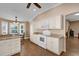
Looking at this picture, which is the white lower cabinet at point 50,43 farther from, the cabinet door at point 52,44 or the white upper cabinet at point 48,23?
the white upper cabinet at point 48,23

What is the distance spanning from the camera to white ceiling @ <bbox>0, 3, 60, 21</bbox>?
1.93 metres

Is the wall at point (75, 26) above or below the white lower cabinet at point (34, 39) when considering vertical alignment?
above

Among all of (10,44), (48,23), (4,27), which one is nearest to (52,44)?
(48,23)

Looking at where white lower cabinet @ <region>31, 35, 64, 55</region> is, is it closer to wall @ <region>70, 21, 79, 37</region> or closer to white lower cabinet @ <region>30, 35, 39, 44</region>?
white lower cabinet @ <region>30, 35, 39, 44</region>

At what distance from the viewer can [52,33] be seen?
270cm

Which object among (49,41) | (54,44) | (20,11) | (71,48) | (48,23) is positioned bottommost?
(71,48)

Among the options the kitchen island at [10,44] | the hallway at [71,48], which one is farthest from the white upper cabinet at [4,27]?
the hallway at [71,48]

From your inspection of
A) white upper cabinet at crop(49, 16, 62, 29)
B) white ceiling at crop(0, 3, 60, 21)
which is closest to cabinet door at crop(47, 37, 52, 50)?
white upper cabinet at crop(49, 16, 62, 29)

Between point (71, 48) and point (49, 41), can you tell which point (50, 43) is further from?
point (71, 48)

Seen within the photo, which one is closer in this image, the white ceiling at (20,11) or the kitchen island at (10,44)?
the white ceiling at (20,11)

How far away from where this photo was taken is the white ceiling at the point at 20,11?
1.93 metres

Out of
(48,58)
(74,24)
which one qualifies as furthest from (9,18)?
(74,24)

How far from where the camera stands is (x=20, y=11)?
7.29ft

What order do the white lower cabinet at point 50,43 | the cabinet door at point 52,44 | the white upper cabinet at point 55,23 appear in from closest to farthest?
the white lower cabinet at point 50,43
the white upper cabinet at point 55,23
the cabinet door at point 52,44
